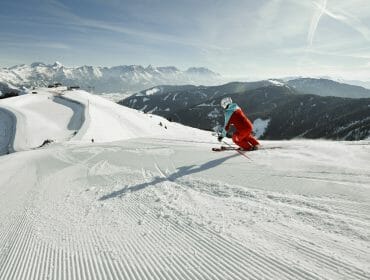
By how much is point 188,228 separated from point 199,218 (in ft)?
1.47

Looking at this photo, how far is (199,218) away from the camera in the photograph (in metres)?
6.39

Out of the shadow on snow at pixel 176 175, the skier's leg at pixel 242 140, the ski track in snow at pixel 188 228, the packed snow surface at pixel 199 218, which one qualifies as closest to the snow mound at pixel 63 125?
the skier's leg at pixel 242 140

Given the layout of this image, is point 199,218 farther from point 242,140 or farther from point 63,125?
point 63,125

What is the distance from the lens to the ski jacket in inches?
496

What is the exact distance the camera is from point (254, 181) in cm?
820

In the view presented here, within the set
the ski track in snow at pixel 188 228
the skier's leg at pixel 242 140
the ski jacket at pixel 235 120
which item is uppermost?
the ski jacket at pixel 235 120

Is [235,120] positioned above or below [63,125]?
above

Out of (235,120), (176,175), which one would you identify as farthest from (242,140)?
(176,175)

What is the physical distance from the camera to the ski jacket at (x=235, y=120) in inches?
496

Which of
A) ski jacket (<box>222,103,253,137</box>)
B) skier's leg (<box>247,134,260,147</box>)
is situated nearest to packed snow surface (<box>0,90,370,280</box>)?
skier's leg (<box>247,134,260,147</box>)

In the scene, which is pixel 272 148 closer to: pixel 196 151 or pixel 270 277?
pixel 196 151

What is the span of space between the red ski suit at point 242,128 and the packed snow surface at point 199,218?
0.95 m

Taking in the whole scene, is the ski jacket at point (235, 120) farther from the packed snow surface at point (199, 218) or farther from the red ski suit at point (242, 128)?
the packed snow surface at point (199, 218)

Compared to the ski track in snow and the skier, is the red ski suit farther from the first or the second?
the ski track in snow
